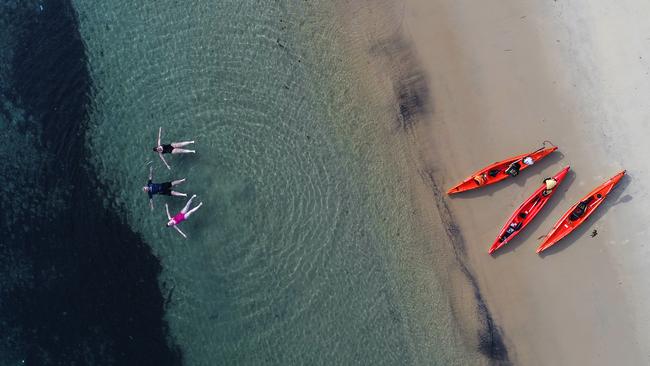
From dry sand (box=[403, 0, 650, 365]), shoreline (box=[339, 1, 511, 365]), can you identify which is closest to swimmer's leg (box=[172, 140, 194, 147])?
shoreline (box=[339, 1, 511, 365])

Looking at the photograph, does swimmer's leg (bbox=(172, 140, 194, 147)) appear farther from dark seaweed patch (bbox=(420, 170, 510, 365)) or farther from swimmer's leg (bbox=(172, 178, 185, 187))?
dark seaweed patch (bbox=(420, 170, 510, 365))

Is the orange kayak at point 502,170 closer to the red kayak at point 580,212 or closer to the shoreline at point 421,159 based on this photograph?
the shoreline at point 421,159

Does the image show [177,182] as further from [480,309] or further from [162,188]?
[480,309]

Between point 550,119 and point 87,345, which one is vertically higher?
point 550,119

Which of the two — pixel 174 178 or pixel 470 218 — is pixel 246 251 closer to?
pixel 174 178

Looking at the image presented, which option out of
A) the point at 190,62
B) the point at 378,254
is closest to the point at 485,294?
the point at 378,254

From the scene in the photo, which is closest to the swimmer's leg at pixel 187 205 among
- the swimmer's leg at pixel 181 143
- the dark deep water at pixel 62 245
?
the swimmer's leg at pixel 181 143
